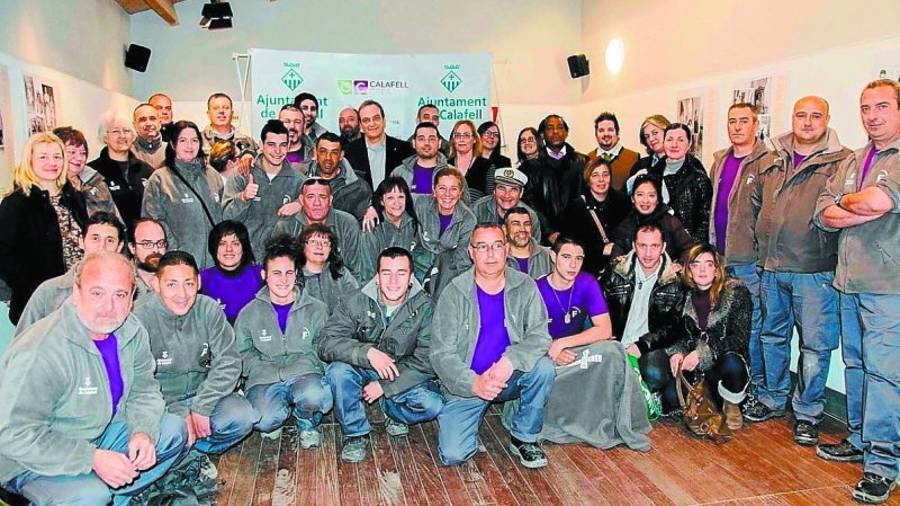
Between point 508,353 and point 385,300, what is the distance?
727 millimetres

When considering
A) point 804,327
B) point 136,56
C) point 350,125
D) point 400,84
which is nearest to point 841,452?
point 804,327

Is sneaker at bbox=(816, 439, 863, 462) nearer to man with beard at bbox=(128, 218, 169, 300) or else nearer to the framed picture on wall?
man with beard at bbox=(128, 218, 169, 300)

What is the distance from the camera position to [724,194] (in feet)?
14.8

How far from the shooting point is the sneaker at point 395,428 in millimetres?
3938

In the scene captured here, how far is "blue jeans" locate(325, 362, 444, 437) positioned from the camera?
362 cm

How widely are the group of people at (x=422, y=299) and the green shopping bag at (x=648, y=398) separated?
4 cm

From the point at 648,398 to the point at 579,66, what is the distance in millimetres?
5183

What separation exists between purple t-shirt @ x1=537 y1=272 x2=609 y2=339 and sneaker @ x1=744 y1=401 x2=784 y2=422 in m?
1.06

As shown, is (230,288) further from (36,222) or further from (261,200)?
(36,222)

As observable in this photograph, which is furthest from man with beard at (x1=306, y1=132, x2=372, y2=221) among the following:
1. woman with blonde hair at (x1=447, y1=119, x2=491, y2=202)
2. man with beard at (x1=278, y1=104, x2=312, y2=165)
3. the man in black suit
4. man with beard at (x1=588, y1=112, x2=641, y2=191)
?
man with beard at (x1=588, y1=112, x2=641, y2=191)

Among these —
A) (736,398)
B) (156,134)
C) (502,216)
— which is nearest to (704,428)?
(736,398)

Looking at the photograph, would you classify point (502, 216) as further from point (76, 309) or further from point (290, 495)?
point (76, 309)

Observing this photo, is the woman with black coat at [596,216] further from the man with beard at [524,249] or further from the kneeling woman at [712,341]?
the kneeling woman at [712,341]

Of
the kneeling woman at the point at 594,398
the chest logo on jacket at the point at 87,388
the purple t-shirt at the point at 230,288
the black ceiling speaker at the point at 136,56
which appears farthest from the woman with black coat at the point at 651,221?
the black ceiling speaker at the point at 136,56
